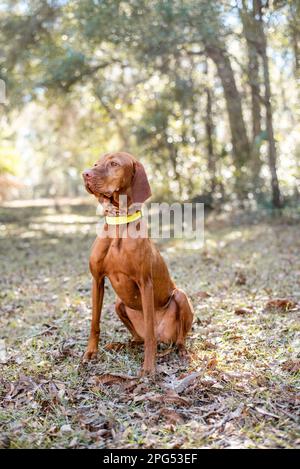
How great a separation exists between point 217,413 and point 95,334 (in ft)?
4.31

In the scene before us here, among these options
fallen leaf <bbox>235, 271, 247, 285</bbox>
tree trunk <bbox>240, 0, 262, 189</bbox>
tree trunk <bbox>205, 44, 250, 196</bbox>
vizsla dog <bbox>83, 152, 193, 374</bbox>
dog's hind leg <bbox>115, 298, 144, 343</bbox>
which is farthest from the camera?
tree trunk <bbox>205, 44, 250, 196</bbox>

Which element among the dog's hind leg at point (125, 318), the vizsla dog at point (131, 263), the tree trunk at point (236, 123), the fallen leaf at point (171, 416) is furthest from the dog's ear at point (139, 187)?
the tree trunk at point (236, 123)

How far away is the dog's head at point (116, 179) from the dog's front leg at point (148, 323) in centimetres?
65

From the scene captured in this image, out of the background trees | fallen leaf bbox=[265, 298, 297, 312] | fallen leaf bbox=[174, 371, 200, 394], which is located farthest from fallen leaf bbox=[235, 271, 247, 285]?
the background trees

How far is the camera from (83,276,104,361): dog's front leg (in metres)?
4.09

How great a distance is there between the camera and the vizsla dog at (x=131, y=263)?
366 cm

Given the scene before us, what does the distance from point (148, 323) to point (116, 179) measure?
110 centimetres

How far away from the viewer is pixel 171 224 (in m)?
15.1

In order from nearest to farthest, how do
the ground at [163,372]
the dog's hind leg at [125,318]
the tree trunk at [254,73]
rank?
the ground at [163,372] < the dog's hind leg at [125,318] < the tree trunk at [254,73]

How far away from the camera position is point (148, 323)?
3.93 meters

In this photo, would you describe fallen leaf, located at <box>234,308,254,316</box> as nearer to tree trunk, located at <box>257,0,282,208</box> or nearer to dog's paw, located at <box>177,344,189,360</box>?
dog's paw, located at <box>177,344,189,360</box>

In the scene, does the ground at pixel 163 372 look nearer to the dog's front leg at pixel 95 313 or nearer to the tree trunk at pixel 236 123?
the dog's front leg at pixel 95 313

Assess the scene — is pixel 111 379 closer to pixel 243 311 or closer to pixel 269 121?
pixel 243 311
